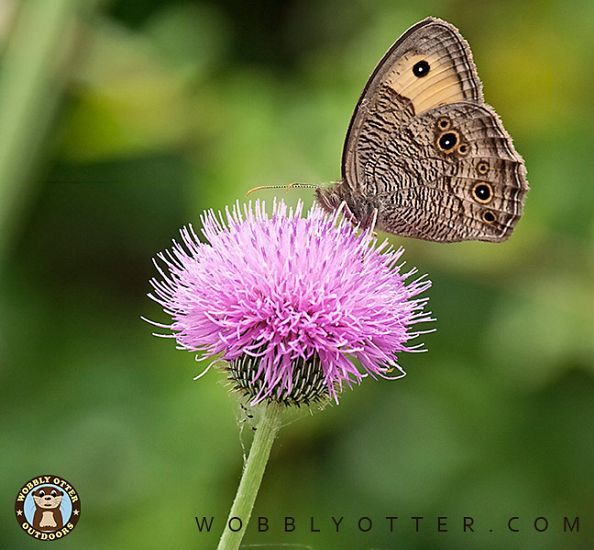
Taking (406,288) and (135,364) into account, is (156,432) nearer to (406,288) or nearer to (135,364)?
(135,364)

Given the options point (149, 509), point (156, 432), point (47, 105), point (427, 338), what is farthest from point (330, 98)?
point (149, 509)

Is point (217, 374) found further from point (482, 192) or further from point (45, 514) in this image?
point (482, 192)

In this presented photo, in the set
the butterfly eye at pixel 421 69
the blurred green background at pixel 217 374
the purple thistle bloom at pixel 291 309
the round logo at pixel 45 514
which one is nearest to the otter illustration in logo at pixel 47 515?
the round logo at pixel 45 514

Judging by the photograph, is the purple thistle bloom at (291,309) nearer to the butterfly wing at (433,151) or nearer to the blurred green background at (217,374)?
the butterfly wing at (433,151)

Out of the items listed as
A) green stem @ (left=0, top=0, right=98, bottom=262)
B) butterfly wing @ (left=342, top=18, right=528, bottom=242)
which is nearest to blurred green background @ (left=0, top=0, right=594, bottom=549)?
green stem @ (left=0, top=0, right=98, bottom=262)

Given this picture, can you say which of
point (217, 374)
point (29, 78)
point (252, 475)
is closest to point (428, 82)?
point (29, 78)

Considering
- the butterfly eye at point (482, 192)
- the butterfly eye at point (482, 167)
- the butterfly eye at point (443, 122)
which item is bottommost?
the butterfly eye at point (482, 192)
